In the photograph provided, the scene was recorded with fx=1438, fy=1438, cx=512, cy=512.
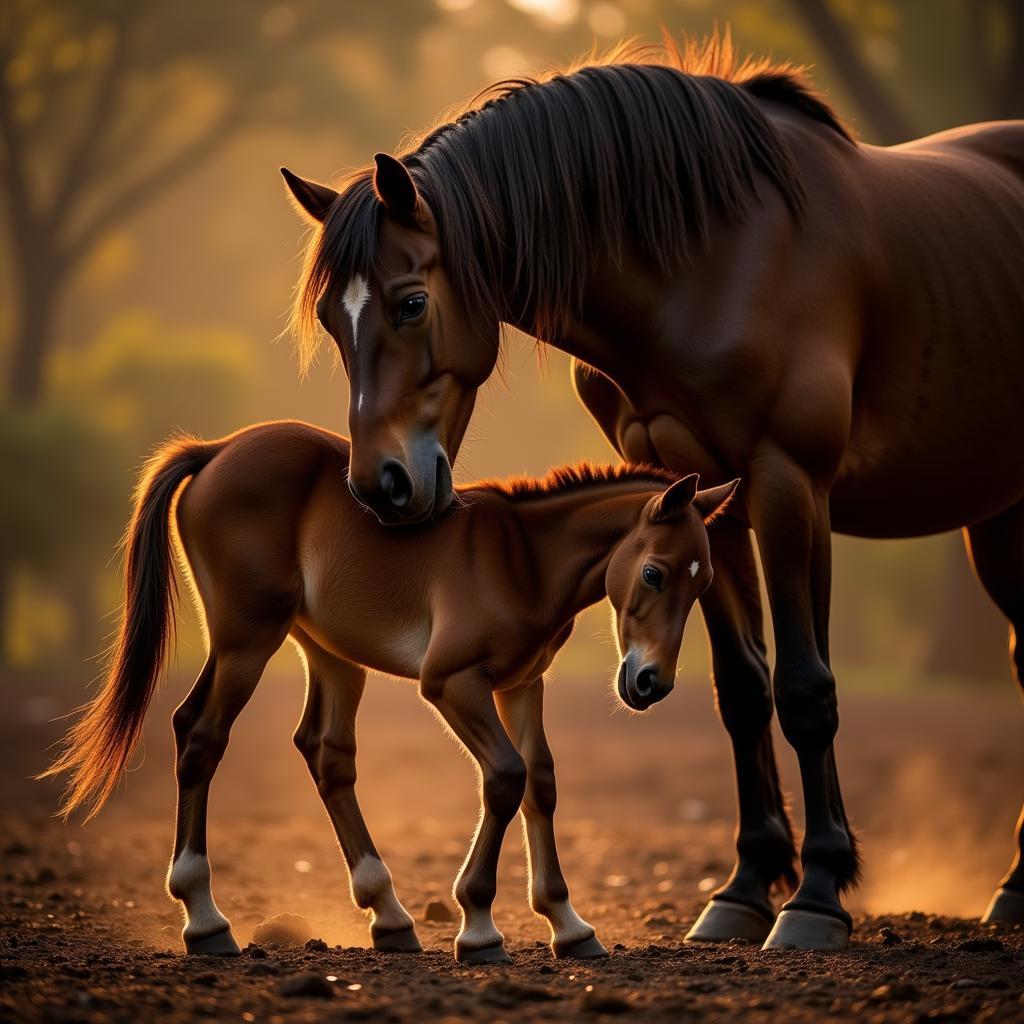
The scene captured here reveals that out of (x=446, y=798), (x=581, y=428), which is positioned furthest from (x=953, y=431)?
(x=581, y=428)

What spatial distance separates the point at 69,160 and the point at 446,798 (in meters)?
18.9

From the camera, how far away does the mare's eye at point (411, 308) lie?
4.43m

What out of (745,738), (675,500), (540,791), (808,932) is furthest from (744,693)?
(675,500)

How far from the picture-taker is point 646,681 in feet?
14.0

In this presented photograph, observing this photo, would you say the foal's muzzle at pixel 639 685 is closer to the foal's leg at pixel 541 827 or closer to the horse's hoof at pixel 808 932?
the foal's leg at pixel 541 827

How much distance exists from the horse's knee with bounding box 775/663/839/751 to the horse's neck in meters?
0.75

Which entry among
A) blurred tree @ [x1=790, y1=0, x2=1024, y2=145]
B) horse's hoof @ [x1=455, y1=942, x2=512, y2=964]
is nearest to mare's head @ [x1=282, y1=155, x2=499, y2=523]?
horse's hoof @ [x1=455, y1=942, x2=512, y2=964]

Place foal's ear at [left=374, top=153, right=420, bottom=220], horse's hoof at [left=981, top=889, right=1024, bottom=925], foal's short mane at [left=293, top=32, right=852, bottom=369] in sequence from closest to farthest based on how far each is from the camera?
foal's ear at [left=374, top=153, right=420, bottom=220] → foal's short mane at [left=293, top=32, right=852, bottom=369] → horse's hoof at [left=981, top=889, right=1024, bottom=925]

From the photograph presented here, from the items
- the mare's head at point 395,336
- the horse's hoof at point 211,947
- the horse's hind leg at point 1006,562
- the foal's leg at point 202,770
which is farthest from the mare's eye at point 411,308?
the horse's hind leg at point 1006,562

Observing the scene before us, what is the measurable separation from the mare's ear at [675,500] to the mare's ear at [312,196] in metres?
1.43

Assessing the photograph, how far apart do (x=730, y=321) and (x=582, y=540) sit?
0.88 metres

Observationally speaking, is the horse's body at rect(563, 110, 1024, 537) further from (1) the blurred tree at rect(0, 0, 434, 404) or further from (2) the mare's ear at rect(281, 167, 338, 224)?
(1) the blurred tree at rect(0, 0, 434, 404)

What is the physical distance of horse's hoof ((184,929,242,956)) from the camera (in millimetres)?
4504

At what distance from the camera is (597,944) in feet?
15.0
